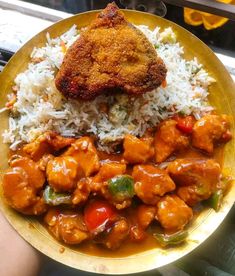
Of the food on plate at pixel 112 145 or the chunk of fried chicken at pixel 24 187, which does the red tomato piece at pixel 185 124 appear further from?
the chunk of fried chicken at pixel 24 187

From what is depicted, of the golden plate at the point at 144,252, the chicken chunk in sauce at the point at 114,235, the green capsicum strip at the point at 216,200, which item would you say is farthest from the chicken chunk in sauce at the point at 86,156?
the green capsicum strip at the point at 216,200

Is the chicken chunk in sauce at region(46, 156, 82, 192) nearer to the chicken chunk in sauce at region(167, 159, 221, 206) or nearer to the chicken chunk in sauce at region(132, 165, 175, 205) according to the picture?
the chicken chunk in sauce at region(132, 165, 175, 205)

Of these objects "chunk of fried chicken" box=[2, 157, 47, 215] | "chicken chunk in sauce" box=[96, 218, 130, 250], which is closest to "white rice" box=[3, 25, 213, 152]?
"chunk of fried chicken" box=[2, 157, 47, 215]

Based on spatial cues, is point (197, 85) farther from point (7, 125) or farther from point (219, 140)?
point (7, 125)

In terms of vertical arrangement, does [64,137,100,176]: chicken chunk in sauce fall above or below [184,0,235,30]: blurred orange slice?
below

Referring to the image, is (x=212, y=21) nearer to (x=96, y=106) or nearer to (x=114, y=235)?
(x=96, y=106)

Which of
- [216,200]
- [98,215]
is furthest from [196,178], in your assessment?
[98,215]
